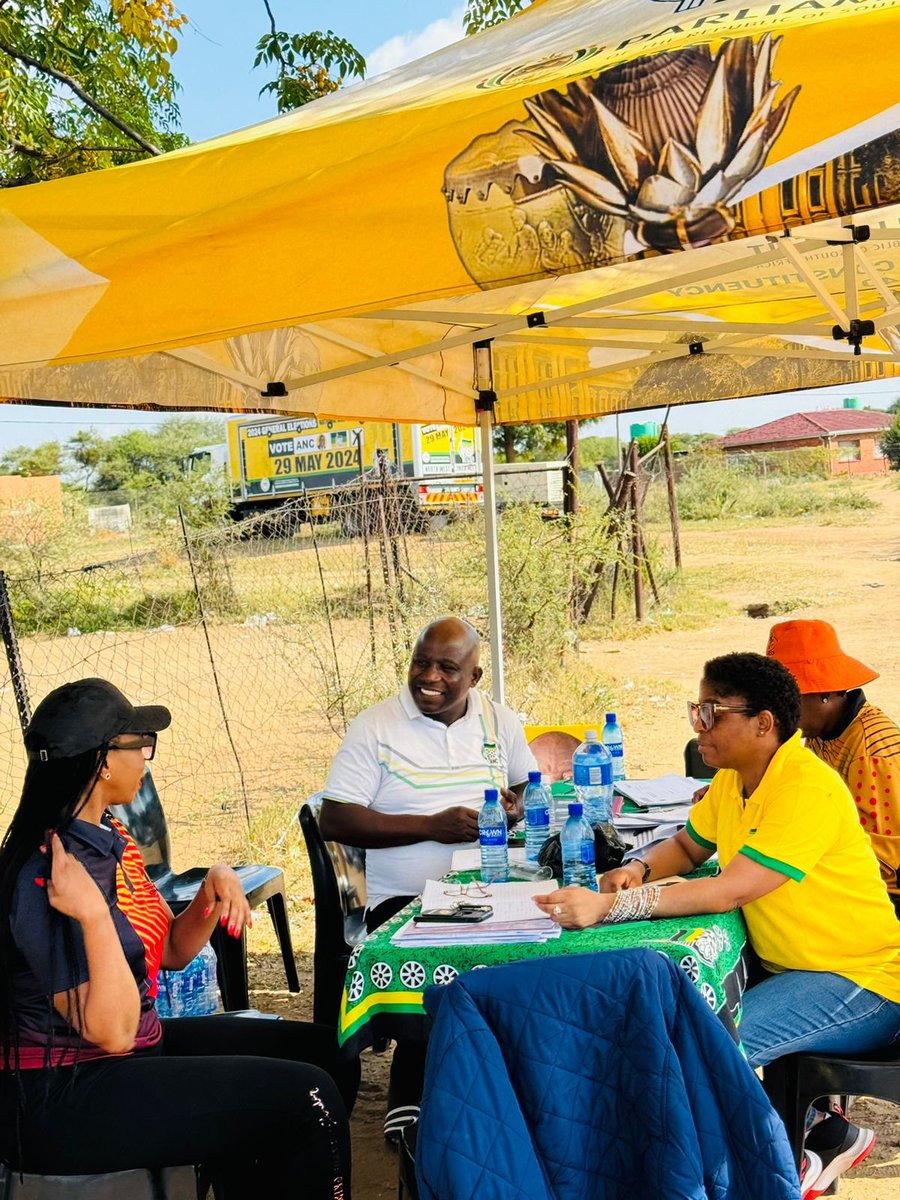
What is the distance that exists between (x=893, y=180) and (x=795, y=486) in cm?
3377

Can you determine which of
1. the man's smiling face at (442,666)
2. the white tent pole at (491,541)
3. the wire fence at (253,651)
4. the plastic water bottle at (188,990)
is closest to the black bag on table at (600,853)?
the man's smiling face at (442,666)

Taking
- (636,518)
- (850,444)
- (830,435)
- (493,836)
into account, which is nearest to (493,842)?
(493,836)

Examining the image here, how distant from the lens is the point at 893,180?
1800 millimetres

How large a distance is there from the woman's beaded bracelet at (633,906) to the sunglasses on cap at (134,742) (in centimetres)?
108

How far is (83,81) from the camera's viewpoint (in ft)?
31.6

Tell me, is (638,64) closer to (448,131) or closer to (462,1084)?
(448,131)

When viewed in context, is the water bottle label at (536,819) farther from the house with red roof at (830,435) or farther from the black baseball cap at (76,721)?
the house with red roof at (830,435)

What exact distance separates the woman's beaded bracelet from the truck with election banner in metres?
16.2

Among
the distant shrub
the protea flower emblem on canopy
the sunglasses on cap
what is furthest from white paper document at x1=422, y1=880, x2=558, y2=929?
the distant shrub

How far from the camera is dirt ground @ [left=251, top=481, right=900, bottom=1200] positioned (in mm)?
3695

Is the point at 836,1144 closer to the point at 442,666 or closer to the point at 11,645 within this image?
the point at 442,666

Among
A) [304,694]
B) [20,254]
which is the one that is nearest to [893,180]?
[20,254]

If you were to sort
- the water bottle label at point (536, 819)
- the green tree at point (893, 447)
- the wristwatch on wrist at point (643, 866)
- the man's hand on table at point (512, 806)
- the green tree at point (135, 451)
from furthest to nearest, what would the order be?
the green tree at point (135, 451) < the green tree at point (893, 447) < the man's hand on table at point (512, 806) < the water bottle label at point (536, 819) < the wristwatch on wrist at point (643, 866)

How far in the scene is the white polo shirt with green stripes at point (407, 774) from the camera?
3713mm
